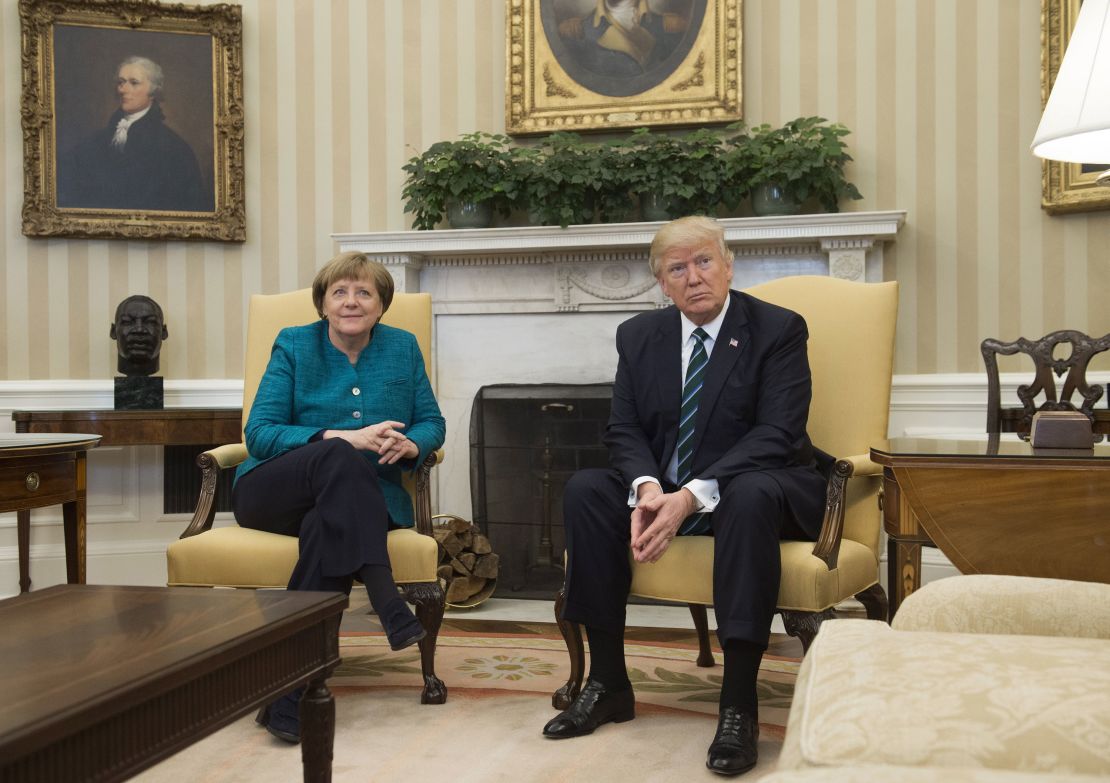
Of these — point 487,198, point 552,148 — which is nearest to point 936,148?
point 552,148

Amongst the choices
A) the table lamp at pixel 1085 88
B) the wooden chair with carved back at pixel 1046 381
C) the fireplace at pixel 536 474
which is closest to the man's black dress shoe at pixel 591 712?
the table lamp at pixel 1085 88

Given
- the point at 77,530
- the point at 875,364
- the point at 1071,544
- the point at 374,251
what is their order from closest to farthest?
the point at 1071,544 → the point at 875,364 → the point at 77,530 → the point at 374,251

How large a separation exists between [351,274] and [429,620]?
3.45 ft

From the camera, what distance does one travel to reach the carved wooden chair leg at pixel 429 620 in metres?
2.94

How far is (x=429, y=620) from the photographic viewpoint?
2980 millimetres

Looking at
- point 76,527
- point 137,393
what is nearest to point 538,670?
point 76,527

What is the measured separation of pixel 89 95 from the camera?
16.0 feet

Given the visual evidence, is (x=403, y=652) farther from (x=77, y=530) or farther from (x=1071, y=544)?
(x=1071, y=544)

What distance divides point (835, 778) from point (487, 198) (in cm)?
388

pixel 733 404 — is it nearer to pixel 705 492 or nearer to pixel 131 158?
pixel 705 492

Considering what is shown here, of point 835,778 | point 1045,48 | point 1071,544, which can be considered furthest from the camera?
point 1045,48

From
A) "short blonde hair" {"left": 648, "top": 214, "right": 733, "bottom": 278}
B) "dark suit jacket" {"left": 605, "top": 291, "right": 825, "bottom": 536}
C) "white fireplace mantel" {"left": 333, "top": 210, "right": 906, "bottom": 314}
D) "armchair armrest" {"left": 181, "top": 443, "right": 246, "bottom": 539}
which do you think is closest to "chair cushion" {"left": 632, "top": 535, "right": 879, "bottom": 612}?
"dark suit jacket" {"left": 605, "top": 291, "right": 825, "bottom": 536}

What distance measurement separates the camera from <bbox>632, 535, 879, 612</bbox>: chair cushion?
248 centimetres

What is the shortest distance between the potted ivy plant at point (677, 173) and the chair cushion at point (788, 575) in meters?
2.12
